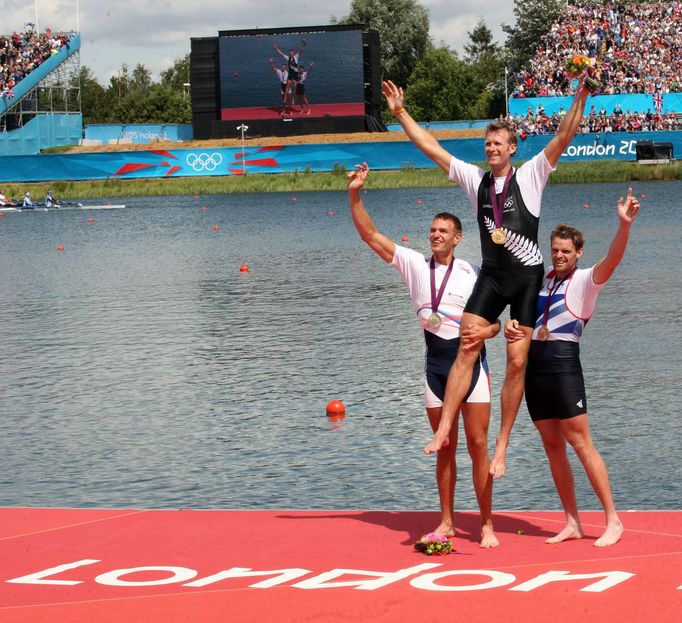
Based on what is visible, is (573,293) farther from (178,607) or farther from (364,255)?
(364,255)

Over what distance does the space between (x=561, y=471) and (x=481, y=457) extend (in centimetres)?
53

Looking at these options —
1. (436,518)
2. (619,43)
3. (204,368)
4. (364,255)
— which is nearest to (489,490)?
(436,518)

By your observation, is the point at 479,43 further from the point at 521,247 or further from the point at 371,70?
the point at 521,247

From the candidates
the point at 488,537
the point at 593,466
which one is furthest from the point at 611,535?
the point at 488,537

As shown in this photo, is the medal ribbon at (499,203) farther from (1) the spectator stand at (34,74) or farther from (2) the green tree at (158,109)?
(2) the green tree at (158,109)

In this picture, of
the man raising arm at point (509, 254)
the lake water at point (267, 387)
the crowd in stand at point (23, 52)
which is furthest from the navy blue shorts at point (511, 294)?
the crowd in stand at point (23, 52)

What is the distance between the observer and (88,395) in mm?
14750

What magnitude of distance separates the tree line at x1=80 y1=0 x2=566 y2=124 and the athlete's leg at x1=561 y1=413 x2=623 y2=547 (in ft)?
283

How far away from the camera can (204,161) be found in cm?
7194

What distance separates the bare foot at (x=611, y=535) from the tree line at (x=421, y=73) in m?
86.3

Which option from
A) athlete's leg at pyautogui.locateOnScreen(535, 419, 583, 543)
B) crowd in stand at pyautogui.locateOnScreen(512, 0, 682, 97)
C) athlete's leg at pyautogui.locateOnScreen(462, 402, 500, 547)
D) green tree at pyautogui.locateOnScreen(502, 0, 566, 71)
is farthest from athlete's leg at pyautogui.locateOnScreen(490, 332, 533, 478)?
green tree at pyautogui.locateOnScreen(502, 0, 566, 71)

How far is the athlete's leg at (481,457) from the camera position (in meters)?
7.78

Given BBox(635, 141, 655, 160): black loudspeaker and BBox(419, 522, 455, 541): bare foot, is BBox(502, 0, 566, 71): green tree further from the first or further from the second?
BBox(419, 522, 455, 541): bare foot

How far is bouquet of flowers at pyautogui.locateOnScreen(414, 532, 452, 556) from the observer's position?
7605mm
